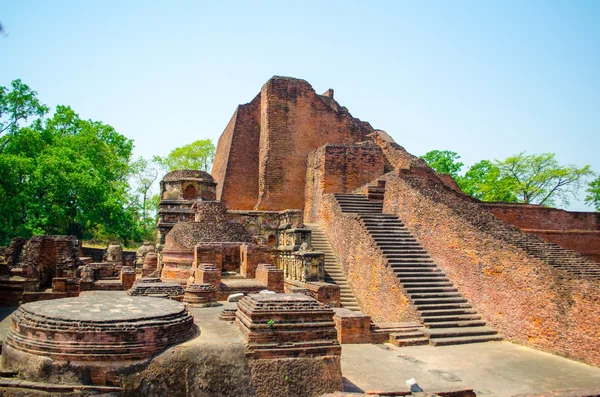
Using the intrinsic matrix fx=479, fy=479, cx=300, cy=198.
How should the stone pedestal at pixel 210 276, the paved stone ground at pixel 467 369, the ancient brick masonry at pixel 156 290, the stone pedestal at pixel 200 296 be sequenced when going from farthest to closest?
the stone pedestal at pixel 210 276 < the stone pedestal at pixel 200 296 < the ancient brick masonry at pixel 156 290 < the paved stone ground at pixel 467 369

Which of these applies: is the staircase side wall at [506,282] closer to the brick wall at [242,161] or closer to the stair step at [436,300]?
the stair step at [436,300]

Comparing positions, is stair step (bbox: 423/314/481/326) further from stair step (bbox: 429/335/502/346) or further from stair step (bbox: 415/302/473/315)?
stair step (bbox: 429/335/502/346)

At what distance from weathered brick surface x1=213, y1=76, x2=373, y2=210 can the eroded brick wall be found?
2.70m

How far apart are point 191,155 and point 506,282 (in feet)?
102

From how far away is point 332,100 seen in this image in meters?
23.7

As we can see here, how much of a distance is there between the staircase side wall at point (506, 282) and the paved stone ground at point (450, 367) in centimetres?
41

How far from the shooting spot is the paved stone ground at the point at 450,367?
242 inches

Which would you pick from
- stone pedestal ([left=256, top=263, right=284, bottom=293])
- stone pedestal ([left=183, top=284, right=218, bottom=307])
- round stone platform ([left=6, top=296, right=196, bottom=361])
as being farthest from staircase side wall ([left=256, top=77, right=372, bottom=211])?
round stone platform ([left=6, top=296, right=196, bottom=361])

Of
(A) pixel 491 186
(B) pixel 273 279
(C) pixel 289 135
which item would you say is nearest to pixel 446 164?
(A) pixel 491 186

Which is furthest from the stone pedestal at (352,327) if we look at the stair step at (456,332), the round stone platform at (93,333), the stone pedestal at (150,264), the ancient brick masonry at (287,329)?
the stone pedestal at (150,264)

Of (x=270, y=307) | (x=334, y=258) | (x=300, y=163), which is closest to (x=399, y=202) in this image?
(x=334, y=258)

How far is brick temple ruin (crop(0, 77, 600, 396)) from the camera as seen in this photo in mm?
4848

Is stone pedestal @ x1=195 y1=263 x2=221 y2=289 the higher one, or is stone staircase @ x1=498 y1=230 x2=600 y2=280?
stone staircase @ x1=498 y1=230 x2=600 y2=280

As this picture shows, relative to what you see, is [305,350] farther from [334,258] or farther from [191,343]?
[334,258]
